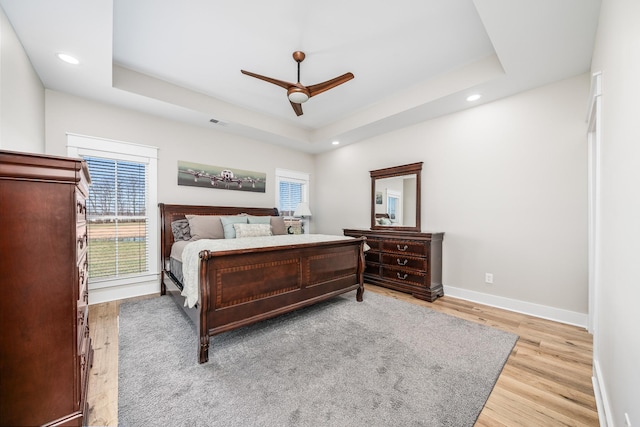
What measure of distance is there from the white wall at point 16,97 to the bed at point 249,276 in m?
1.51

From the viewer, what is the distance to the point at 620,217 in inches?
Answer: 47.2

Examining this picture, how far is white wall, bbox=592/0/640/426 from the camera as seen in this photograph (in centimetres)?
100

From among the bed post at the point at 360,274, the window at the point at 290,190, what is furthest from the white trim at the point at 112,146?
the bed post at the point at 360,274

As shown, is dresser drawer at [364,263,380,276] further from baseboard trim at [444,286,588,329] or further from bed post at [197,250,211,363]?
bed post at [197,250,211,363]

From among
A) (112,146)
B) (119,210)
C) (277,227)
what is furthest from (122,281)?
(277,227)

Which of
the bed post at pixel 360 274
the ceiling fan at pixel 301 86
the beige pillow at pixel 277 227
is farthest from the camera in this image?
the beige pillow at pixel 277 227

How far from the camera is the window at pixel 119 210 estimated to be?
3.28 meters

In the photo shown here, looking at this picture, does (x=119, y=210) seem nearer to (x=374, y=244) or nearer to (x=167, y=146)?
(x=167, y=146)

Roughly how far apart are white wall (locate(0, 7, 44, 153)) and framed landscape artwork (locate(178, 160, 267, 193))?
1.60m

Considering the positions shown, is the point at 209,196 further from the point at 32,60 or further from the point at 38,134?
the point at 32,60

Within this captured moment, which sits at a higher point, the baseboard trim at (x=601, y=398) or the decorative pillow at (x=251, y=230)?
the decorative pillow at (x=251, y=230)

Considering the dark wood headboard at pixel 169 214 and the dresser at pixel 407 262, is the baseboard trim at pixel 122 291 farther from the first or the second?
the dresser at pixel 407 262

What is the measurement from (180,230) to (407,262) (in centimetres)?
333

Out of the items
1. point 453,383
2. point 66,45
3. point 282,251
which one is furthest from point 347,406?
point 66,45
